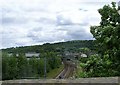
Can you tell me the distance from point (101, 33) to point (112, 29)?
2.67 feet

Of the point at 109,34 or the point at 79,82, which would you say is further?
the point at 109,34

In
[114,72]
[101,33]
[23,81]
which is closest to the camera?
[23,81]

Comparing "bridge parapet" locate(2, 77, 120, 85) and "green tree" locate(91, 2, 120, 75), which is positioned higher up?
"green tree" locate(91, 2, 120, 75)

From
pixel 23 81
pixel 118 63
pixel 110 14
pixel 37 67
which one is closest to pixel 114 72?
pixel 118 63

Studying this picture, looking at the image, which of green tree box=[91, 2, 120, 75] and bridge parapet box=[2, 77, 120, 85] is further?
green tree box=[91, 2, 120, 75]

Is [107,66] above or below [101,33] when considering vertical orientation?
below

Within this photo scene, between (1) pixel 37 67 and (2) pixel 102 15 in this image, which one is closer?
(2) pixel 102 15

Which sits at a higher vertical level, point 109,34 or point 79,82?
point 109,34

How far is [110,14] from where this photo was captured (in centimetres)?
1059

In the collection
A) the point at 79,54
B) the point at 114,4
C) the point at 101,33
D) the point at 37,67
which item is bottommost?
the point at 37,67

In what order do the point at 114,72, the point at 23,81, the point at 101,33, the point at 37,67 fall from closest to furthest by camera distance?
the point at 23,81 < the point at 114,72 < the point at 101,33 < the point at 37,67

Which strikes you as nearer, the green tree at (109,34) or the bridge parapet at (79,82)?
the bridge parapet at (79,82)

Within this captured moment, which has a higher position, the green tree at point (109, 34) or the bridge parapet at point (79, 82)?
the green tree at point (109, 34)

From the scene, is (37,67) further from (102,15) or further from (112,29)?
(112,29)
